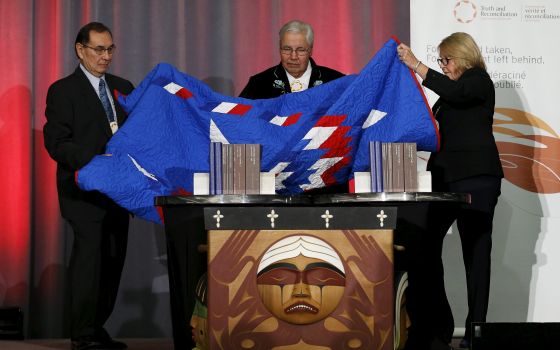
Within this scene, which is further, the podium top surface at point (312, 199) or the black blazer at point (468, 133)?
the black blazer at point (468, 133)

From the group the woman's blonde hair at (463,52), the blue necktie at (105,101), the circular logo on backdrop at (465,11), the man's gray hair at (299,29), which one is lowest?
the blue necktie at (105,101)

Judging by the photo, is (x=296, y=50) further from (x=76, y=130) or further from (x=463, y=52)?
(x=76, y=130)

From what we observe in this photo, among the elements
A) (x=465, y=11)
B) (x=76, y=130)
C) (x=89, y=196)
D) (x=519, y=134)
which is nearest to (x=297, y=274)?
(x=89, y=196)

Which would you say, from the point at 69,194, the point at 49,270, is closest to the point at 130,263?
the point at 49,270

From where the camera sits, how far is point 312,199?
318 cm

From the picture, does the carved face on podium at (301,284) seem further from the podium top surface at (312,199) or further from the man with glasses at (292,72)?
the man with glasses at (292,72)

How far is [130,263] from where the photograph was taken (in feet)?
16.4

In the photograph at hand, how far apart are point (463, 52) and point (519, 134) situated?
103 cm

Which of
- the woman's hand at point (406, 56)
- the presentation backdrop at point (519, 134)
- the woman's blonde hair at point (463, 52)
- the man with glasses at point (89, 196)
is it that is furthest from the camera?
the presentation backdrop at point (519, 134)

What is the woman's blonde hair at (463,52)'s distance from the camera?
405 cm

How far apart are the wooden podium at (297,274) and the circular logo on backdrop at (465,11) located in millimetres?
2207

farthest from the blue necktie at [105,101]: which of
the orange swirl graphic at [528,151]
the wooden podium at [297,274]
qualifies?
the orange swirl graphic at [528,151]

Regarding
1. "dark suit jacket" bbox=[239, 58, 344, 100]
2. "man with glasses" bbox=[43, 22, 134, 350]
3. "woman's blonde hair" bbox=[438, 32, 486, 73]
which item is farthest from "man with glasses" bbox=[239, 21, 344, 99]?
"man with glasses" bbox=[43, 22, 134, 350]

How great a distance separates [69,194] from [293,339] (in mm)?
1492
